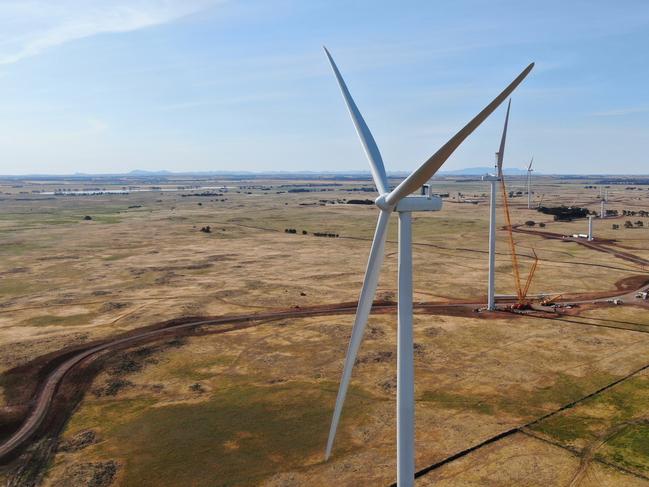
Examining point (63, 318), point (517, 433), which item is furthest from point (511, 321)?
point (63, 318)

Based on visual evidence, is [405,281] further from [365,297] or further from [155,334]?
[155,334]

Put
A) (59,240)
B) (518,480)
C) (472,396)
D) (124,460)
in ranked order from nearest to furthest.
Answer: (518,480), (124,460), (472,396), (59,240)

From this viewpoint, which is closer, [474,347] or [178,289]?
[474,347]

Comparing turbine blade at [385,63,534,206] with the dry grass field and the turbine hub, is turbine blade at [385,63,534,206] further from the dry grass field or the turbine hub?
the dry grass field

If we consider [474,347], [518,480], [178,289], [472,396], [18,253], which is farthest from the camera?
[18,253]

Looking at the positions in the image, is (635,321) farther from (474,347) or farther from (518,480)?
(518,480)

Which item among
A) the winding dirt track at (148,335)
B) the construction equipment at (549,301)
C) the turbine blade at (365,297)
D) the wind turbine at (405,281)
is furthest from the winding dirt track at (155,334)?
the turbine blade at (365,297)

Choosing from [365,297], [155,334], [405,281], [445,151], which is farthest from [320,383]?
[445,151]
